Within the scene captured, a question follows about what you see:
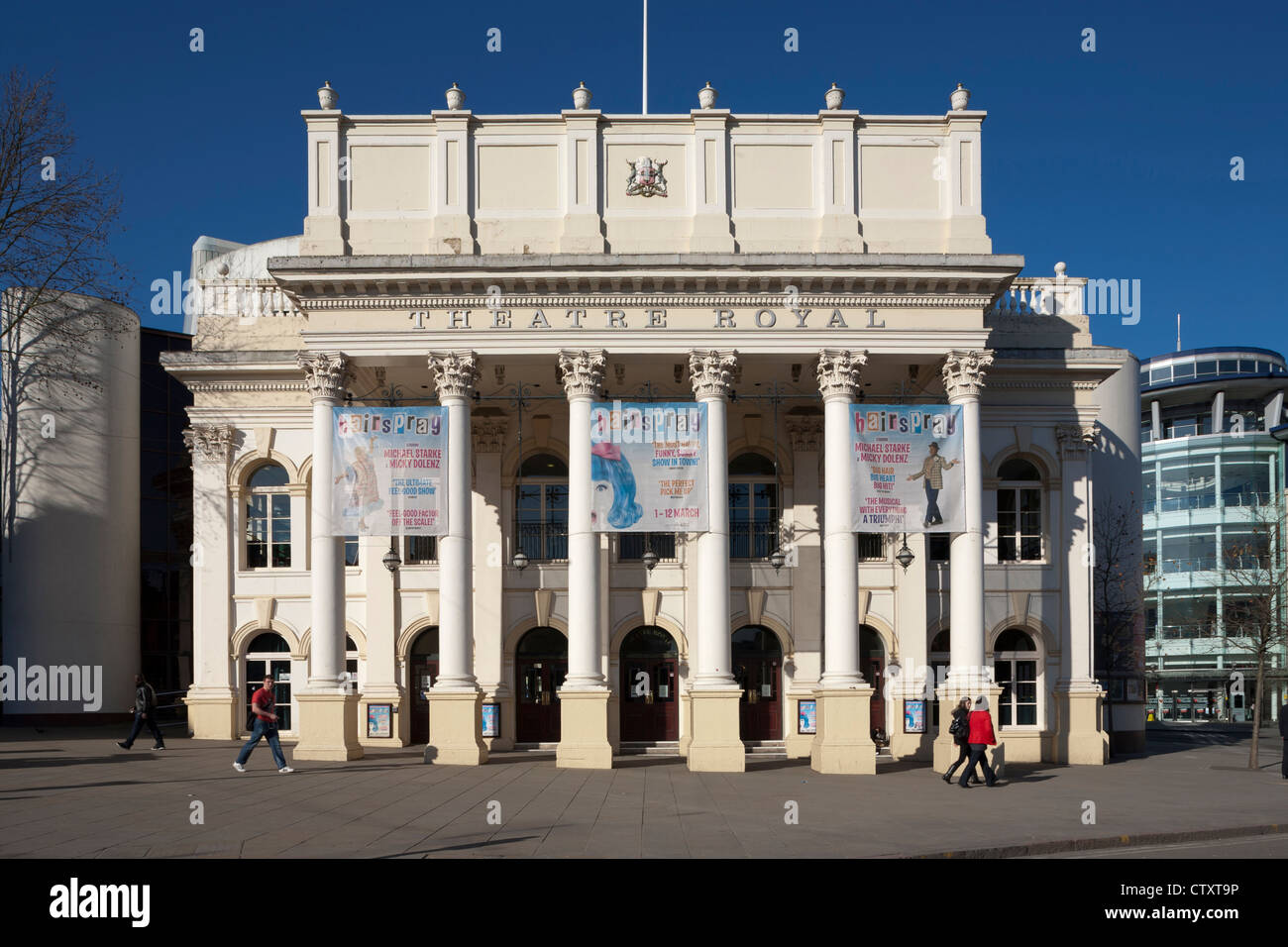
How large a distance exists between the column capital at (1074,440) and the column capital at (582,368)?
12.1 metres

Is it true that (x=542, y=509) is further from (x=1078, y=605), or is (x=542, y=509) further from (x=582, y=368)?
(x=1078, y=605)

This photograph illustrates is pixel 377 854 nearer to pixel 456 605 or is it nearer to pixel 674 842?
pixel 674 842

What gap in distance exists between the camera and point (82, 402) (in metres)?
38.1

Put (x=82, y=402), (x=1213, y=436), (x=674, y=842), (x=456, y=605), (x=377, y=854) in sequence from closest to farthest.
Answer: (x=377, y=854) < (x=674, y=842) < (x=456, y=605) < (x=82, y=402) < (x=1213, y=436)

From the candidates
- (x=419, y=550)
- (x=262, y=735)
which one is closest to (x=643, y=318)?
(x=419, y=550)

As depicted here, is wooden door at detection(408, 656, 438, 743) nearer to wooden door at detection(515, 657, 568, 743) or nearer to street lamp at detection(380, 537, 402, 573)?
wooden door at detection(515, 657, 568, 743)

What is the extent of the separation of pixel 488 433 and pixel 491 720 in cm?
708

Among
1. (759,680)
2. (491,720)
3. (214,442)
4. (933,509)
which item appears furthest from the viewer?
(214,442)

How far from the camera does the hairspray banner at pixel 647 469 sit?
25438mm

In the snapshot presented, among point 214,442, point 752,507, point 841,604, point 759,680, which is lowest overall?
point 759,680

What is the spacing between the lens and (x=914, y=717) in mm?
29375

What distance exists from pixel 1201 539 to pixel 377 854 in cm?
6208
